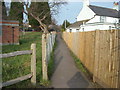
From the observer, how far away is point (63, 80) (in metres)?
4.73

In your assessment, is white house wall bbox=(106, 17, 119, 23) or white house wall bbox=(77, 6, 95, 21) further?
white house wall bbox=(77, 6, 95, 21)

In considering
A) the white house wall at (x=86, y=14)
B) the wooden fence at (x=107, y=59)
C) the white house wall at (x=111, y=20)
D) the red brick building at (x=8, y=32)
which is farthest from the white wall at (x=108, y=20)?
the wooden fence at (x=107, y=59)

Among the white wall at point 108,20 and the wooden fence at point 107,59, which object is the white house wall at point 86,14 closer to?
the white wall at point 108,20

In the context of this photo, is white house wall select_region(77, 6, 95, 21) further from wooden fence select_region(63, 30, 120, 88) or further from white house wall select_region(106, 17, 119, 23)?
wooden fence select_region(63, 30, 120, 88)

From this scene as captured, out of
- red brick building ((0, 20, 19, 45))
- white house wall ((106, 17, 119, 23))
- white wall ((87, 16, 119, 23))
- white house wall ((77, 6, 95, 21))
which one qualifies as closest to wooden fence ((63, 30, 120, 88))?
red brick building ((0, 20, 19, 45))

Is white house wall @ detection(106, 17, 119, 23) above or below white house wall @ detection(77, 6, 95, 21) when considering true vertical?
below

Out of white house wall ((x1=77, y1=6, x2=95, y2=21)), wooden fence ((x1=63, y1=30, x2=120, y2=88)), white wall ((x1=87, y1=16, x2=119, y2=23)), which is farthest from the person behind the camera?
white house wall ((x1=77, y1=6, x2=95, y2=21))

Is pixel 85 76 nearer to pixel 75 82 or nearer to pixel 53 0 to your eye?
pixel 75 82

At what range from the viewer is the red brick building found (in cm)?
1520

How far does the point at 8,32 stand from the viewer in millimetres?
15703

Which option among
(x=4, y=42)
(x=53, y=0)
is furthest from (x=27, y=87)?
(x=53, y=0)

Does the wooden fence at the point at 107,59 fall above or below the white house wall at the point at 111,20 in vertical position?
below

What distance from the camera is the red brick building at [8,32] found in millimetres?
15195

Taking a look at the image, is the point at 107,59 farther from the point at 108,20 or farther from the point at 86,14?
the point at 86,14
